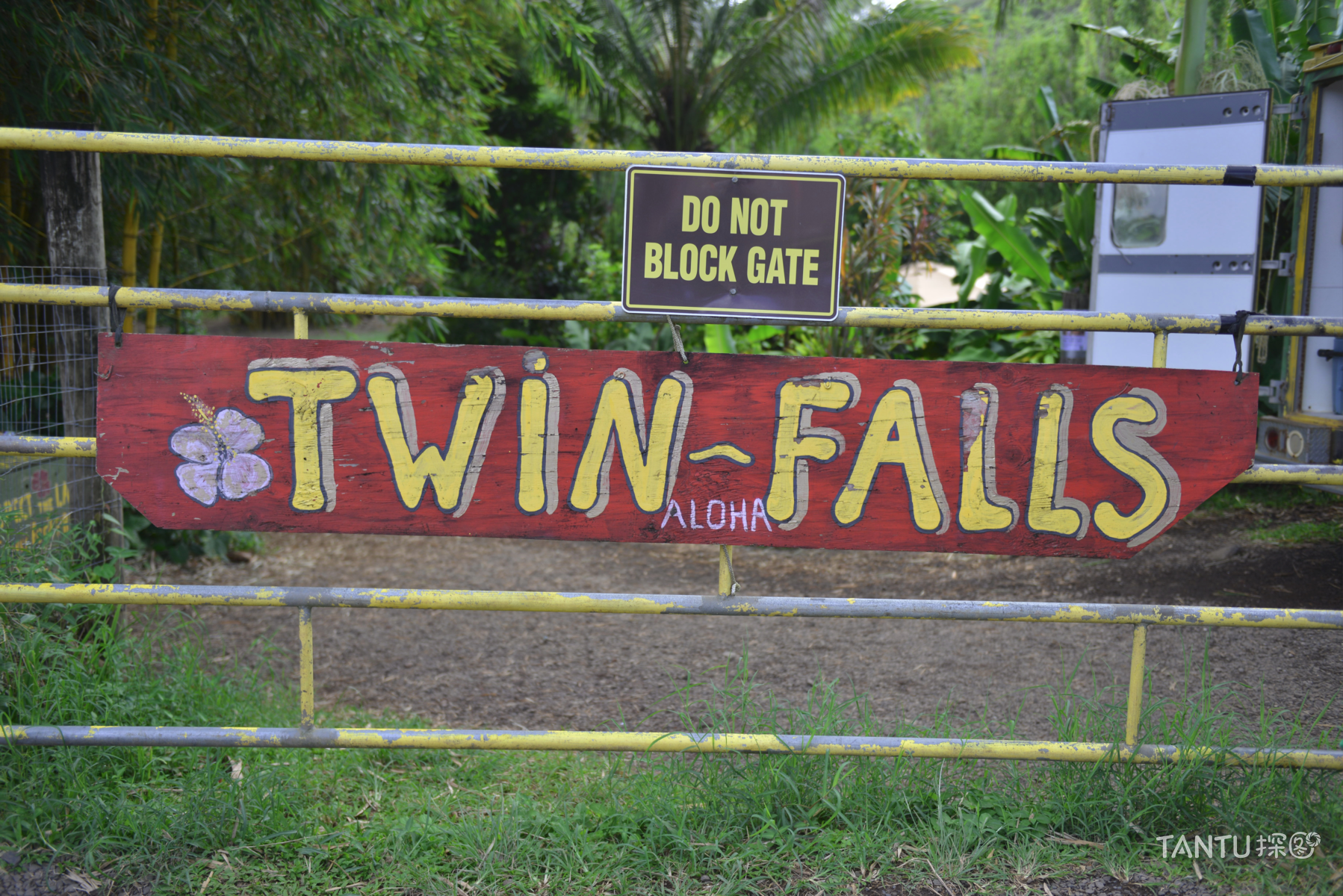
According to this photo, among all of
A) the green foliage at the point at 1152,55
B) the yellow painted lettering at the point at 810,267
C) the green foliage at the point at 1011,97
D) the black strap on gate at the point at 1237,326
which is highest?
the green foliage at the point at 1011,97

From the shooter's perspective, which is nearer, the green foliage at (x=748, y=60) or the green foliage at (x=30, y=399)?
the green foliage at (x=30, y=399)

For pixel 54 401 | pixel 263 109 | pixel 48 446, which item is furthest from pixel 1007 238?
pixel 48 446

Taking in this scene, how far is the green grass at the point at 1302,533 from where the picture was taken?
16.5ft

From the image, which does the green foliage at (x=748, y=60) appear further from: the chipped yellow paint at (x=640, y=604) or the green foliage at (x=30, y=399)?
the chipped yellow paint at (x=640, y=604)

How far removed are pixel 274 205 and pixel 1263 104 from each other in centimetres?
601

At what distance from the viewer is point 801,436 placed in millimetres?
2160

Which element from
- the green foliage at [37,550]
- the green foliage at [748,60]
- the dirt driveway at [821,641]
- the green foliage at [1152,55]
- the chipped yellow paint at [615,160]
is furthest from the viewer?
the green foliage at [748,60]

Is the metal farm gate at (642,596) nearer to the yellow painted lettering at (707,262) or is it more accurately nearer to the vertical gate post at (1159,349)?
the vertical gate post at (1159,349)

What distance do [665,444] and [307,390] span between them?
2.84 ft

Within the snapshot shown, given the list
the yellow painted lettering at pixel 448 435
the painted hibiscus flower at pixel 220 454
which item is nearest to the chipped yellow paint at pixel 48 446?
the painted hibiscus flower at pixel 220 454

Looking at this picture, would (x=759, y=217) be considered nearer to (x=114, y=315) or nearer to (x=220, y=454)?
(x=220, y=454)

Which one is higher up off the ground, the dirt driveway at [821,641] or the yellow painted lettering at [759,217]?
the yellow painted lettering at [759,217]

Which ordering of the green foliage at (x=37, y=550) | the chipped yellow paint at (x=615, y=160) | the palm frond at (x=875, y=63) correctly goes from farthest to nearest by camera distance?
the palm frond at (x=875, y=63), the green foliage at (x=37, y=550), the chipped yellow paint at (x=615, y=160)

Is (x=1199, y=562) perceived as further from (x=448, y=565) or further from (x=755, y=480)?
(x=448, y=565)
